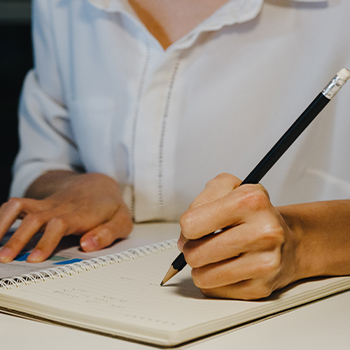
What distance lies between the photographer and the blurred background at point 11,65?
5.59 ft

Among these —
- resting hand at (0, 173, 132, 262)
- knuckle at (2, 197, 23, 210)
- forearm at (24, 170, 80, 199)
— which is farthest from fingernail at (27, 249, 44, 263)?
forearm at (24, 170, 80, 199)

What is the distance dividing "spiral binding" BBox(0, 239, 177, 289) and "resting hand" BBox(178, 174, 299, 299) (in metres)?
0.14

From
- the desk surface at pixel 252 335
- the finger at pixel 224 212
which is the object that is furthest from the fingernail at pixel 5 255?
the finger at pixel 224 212

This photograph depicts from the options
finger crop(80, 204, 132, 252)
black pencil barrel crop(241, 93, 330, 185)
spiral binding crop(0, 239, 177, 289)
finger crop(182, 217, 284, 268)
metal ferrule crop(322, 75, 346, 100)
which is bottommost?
finger crop(80, 204, 132, 252)

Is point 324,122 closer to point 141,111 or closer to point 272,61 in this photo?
point 272,61

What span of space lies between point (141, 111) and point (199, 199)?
388 mm

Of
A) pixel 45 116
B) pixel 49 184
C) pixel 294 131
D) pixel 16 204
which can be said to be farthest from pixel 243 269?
pixel 45 116

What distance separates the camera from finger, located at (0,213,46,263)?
0.58 metres

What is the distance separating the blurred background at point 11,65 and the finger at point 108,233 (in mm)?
1085

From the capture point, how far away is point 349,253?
1.67 ft

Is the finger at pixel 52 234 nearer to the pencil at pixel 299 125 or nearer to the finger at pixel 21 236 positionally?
the finger at pixel 21 236

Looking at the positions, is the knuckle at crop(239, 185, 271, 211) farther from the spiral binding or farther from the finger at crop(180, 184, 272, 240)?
the spiral binding

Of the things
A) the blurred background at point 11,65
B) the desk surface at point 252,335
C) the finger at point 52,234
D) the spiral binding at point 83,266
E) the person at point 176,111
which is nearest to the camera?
the desk surface at point 252,335

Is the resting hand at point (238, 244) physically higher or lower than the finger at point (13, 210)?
higher
